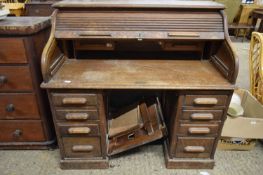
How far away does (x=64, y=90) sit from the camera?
1245 mm

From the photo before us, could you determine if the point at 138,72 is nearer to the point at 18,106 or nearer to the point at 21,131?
the point at 18,106

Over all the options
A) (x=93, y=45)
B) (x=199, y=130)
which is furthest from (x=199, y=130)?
(x=93, y=45)

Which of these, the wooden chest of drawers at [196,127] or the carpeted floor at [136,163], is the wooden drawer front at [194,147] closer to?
the wooden chest of drawers at [196,127]

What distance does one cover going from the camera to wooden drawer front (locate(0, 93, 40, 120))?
1.47 meters

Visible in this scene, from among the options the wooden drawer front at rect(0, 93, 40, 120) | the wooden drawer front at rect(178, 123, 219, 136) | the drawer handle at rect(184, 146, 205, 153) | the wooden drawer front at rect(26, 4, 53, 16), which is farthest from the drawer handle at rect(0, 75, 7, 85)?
the wooden drawer front at rect(26, 4, 53, 16)

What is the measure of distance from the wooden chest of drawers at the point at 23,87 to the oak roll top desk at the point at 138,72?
5.9 inches

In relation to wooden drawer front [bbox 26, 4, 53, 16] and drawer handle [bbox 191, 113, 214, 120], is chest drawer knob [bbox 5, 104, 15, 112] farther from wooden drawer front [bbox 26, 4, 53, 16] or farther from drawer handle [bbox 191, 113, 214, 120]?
wooden drawer front [bbox 26, 4, 53, 16]

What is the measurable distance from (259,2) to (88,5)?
5613 mm

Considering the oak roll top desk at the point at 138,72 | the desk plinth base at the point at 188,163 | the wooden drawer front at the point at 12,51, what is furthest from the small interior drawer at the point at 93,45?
the desk plinth base at the point at 188,163

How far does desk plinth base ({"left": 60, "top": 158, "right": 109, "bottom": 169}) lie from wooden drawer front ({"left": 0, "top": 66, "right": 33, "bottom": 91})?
58 cm

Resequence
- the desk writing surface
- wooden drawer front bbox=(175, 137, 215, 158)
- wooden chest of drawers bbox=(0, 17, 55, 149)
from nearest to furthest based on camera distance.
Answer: the desk writing surface → wooden chest of drawers bbox=(0, 17, 55, 149) → wooden drawer front bbox=(175, 137, 215, 158)

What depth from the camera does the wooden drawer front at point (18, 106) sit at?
1.47 m

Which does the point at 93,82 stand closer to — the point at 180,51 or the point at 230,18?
the point at 180,51

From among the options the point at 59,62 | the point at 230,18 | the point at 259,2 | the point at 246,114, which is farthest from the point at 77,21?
the point at 259,2
